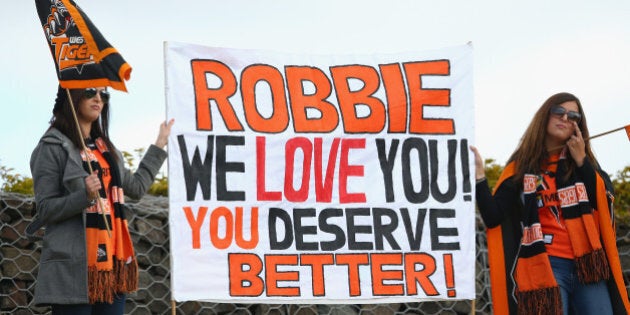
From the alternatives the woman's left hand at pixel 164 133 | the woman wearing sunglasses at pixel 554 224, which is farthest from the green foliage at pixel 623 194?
the woman's left hand at pixel 164 133

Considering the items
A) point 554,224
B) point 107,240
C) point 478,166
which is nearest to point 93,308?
point 107,240

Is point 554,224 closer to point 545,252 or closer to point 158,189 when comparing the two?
point 545,252

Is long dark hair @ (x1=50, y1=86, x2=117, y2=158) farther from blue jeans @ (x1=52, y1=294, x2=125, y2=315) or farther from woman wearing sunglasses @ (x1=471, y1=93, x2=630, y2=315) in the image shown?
woman wearing sunglasses @ (x1=471, y1=93, x2=630, y2=315)

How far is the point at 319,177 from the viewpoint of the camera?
455 cm

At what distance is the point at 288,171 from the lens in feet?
14.8

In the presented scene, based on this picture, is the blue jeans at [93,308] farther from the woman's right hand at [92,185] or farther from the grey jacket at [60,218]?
the woman's right hand at [92,185]

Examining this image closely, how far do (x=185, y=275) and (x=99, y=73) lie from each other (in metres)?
0.95

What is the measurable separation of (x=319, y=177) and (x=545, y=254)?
1.06 metres

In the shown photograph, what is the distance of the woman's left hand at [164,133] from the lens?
4.36 metres

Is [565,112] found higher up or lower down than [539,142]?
higher up

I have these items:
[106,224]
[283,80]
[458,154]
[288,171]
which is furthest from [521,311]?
[106,224]

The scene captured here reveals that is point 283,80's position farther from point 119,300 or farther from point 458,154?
point 119,300

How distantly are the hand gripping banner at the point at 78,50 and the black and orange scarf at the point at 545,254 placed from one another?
6.09 feet

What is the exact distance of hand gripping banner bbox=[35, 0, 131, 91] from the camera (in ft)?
13.4
